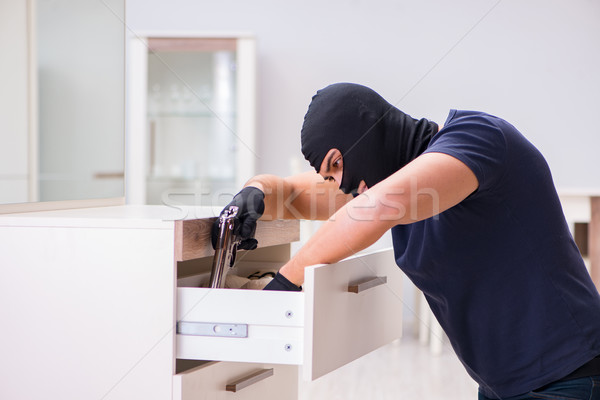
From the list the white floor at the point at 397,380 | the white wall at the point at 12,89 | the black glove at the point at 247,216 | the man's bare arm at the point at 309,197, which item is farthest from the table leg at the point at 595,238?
the white wall at the point at 12,89

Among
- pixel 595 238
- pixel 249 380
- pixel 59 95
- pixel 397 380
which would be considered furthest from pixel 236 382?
pixel 595 238

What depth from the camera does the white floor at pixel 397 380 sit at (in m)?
2.00

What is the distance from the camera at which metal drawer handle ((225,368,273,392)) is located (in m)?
1.02

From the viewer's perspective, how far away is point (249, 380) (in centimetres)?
107

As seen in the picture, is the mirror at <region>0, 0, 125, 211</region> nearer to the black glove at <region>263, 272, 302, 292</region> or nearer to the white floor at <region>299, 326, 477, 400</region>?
the black glove at <region>263, 272, 302, 292</region>

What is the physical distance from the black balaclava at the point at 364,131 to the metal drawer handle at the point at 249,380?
408 mm

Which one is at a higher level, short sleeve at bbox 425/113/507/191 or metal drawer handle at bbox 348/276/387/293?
short sleeve at bbox 425/113/507/191

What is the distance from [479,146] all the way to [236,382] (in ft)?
1.84

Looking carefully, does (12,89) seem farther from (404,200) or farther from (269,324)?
(404,200)

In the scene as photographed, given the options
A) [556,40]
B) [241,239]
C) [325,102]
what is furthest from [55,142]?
[556,40]

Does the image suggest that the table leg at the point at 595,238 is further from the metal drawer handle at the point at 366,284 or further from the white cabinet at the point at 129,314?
the white cabinet at the point at 129,314

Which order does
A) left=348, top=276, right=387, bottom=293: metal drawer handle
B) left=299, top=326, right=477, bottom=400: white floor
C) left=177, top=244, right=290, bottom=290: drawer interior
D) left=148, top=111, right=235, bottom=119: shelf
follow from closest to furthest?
left=348, top=276, right=387, bottom=293: metal drawer handle
left=177, top=244, right=290, bottom=290: drawer interior
left=299, top=326, right=477, bottom=400: white floor
left=148, top=111, right=235, bottom=119: shelf

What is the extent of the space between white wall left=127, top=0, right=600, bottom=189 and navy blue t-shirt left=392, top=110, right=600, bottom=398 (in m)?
2.35

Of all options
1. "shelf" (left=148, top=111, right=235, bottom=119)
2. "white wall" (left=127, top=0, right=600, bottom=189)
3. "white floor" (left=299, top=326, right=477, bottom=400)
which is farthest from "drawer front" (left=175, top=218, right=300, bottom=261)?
"white wall" (left=127, top=0, right=600, bottom=189)
